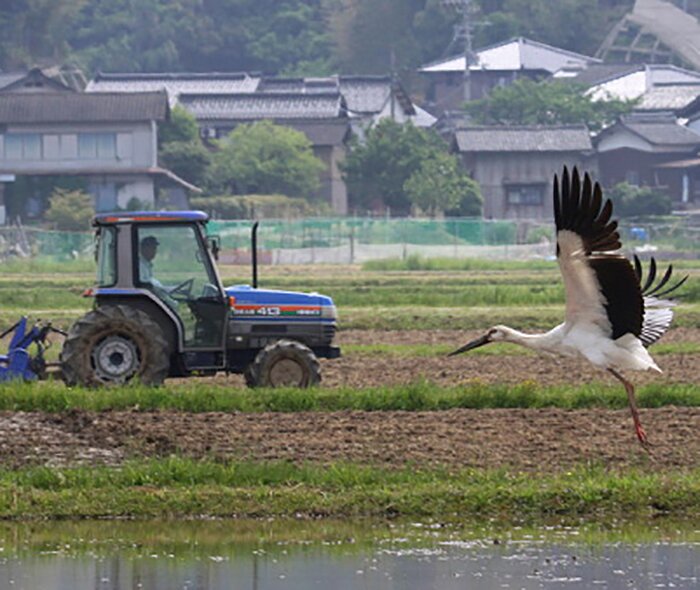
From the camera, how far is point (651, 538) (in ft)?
35.1

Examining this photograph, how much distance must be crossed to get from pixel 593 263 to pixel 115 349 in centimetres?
525

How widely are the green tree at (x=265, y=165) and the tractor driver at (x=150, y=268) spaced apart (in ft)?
147

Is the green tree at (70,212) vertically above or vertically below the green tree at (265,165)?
below

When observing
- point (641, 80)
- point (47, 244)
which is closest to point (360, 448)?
point (47, 244)

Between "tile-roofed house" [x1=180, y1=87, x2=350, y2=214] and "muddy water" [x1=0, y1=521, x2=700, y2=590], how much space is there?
53.5 m

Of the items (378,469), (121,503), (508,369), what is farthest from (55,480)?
(508,369)

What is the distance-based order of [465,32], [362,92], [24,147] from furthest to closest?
[465,32] < [362,92] < [24,147]

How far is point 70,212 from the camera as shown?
54281mm

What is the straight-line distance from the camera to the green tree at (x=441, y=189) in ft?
195

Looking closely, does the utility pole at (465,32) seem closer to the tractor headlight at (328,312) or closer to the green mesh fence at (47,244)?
the green mesh fence at (47,244)

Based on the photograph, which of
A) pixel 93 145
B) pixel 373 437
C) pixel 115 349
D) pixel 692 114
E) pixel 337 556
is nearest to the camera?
pixel 337 556

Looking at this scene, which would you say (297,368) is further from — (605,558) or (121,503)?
(605,558)

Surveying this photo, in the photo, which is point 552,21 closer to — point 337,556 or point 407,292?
point 407,292

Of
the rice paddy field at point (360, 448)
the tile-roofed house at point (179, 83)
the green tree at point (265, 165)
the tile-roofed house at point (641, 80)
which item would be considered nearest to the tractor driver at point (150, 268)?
the rice paddy field at point (360, 448)
